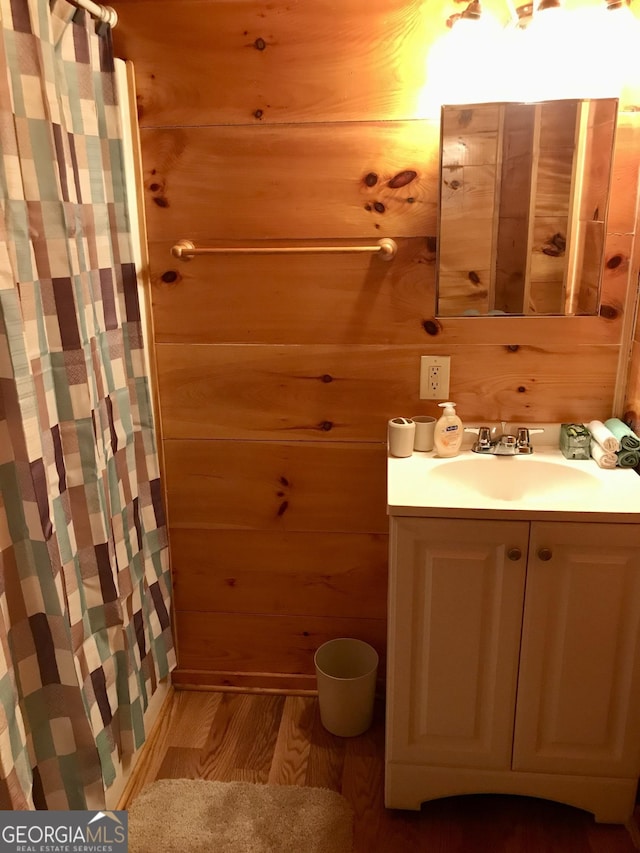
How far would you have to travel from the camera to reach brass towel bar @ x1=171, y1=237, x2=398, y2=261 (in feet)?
5.97

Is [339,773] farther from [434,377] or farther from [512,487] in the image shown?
[434,377]

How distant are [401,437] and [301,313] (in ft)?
1.45

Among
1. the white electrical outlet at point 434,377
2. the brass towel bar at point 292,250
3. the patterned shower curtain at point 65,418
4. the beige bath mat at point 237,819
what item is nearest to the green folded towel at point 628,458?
the white electrical outlet at point 434,377

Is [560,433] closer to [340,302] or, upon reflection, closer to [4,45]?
[340,302]

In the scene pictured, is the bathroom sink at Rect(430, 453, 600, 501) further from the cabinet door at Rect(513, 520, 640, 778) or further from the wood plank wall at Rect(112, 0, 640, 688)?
the cabinet door at Rect(513, 520, 640, 778)

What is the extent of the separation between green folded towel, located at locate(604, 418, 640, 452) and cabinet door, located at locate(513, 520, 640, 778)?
301 mm

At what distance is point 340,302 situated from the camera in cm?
192

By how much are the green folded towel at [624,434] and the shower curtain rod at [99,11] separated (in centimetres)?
159

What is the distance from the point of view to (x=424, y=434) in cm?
190

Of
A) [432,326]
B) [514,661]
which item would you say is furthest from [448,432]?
[514,661]

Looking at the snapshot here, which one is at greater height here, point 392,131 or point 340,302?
point 392,131

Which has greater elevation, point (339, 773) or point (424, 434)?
point (424, 434)

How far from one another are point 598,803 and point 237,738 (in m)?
1.00

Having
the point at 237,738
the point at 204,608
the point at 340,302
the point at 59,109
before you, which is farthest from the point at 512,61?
the point at 237,738
